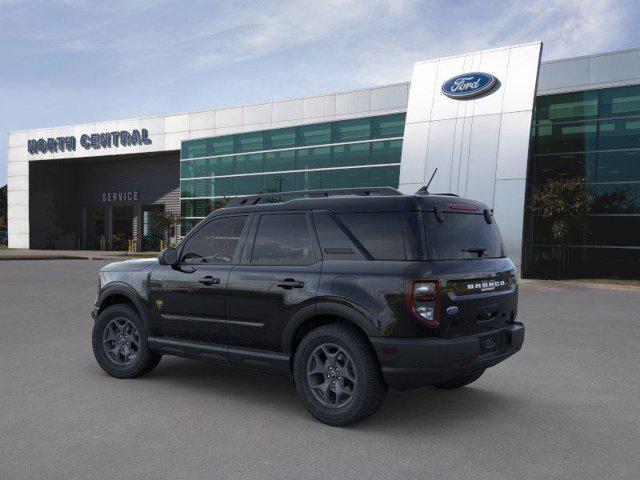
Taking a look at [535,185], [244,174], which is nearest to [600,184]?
[535,185]

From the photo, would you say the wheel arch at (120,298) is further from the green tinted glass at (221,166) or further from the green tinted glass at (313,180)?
the green tinted glass at (221,166)

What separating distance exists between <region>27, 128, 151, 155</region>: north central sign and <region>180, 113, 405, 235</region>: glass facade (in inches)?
175

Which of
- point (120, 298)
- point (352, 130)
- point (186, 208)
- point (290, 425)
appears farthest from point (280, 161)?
point (290, 425)

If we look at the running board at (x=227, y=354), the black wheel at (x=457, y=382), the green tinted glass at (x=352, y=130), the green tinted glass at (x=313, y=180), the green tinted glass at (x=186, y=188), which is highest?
the green tinted glass at (x=352, y=130)

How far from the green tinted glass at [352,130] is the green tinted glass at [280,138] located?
2819 millimetres

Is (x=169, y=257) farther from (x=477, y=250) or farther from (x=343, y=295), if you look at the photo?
(x=477, y=250)

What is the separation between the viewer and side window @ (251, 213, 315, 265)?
518 cm

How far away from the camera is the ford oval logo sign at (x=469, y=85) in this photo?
914 inches

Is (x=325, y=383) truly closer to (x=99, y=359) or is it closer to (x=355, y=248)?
(x=355, y=248)

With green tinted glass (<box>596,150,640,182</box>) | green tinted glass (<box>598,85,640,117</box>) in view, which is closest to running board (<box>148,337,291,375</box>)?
green tinted glass (<box>596,150,640,182</box>)

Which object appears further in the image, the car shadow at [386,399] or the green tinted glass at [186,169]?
the green tinted glass at [186,169]

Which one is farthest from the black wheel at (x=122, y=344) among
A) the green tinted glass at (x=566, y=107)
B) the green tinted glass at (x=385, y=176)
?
the green tinted glass at (x=385, y=176)

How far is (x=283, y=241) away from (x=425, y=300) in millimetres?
1457

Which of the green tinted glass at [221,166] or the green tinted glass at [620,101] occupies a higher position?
the green tinted glass at [620,101]
